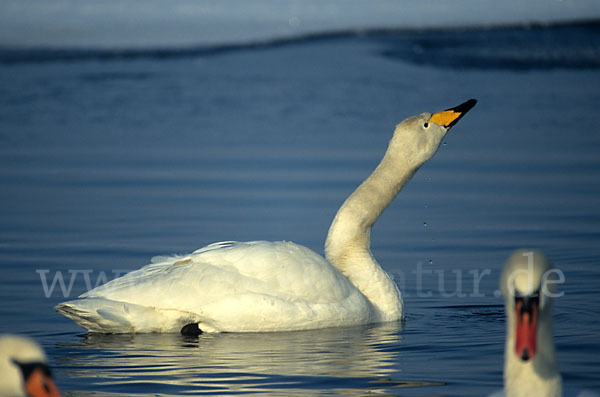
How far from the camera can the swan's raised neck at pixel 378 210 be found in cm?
793

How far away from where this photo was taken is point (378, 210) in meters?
8.38

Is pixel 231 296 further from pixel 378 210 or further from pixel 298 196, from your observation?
pixel 298 196

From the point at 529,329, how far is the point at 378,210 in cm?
362

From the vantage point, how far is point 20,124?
1897 centimetres

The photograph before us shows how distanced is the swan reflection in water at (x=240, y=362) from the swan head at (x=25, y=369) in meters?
1.11

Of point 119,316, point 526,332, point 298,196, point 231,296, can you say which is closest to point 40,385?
point 526,332

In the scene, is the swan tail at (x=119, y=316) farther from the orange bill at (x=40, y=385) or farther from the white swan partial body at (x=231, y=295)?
the orange bill at (x=40, y=385)

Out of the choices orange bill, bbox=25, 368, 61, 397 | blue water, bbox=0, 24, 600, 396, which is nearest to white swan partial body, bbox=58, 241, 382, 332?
blue water, bbox=0, 24, 600, 396

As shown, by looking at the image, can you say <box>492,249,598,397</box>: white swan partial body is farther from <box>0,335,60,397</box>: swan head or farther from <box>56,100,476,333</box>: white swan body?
<box>56,100,476,333</box>: white swan body

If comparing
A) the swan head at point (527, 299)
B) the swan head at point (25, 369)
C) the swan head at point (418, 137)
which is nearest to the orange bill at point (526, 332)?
the swan head at point (527, 299)

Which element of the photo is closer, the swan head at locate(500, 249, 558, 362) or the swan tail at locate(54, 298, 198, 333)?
the swan head at locate(500, 249, 558, 362)

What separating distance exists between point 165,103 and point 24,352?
17.1 meters

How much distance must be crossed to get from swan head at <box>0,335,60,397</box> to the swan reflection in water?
111 cm

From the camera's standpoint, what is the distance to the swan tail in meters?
7.07
